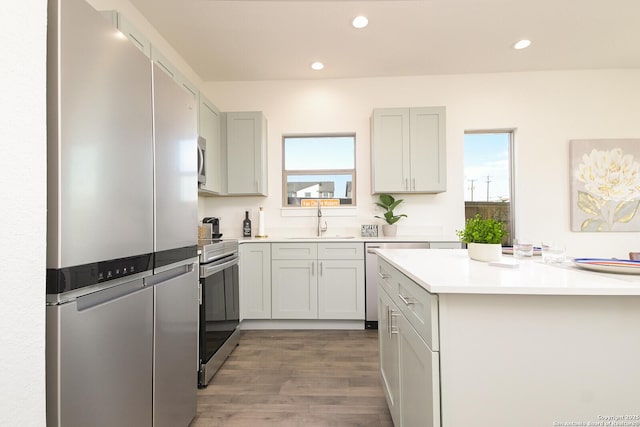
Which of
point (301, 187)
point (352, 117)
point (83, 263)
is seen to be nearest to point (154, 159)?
point (83, 263)

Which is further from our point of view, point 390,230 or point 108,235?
point 390,230

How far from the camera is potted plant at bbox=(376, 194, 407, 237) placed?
3.44 metres

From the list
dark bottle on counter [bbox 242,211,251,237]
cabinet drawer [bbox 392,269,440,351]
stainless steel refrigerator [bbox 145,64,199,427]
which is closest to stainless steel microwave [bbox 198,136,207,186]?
dark bottle on counter [bbox 242,211,251,237]

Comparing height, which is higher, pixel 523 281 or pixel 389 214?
pixel 389 214

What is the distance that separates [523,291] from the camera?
2.71ft

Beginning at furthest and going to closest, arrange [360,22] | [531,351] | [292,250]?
[292,250], [360,22], [531,351]

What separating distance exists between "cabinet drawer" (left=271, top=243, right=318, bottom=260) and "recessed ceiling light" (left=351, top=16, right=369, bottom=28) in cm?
210

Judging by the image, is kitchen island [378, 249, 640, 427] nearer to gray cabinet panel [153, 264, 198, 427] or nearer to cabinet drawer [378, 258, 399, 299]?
cabinet drawer [378, 258, 399, 299]

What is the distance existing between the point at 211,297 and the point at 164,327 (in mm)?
825

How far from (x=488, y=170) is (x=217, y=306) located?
3.51 m

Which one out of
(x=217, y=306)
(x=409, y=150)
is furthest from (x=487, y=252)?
(x=409, y=150)

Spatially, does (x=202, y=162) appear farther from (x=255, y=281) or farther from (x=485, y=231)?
(x=485, y=231)

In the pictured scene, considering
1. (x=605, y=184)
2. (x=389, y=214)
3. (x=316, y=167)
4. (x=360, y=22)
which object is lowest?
(x=389, y=214)

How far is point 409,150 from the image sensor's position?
130 inches
